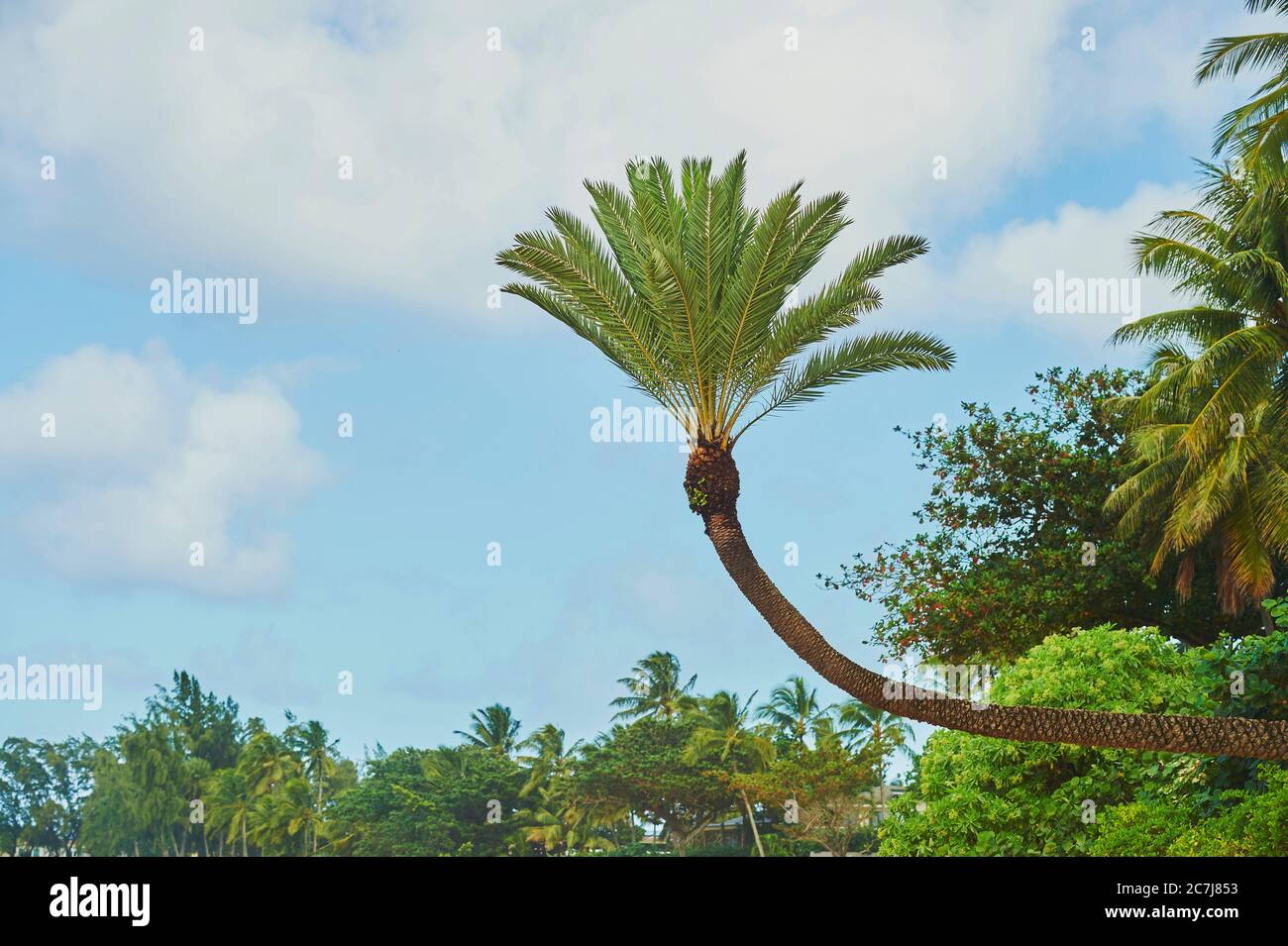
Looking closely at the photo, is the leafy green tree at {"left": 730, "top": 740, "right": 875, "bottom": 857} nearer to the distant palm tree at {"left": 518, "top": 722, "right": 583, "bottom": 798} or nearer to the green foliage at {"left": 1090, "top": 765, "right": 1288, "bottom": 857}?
the distant palm tree at {"left": 518, "top": 722, "right": 583, "bottom": 798}

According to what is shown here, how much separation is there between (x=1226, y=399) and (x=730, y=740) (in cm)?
4337

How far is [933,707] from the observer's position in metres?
12.5

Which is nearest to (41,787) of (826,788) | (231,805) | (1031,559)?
(231,805)

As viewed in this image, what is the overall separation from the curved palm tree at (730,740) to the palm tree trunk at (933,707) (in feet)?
161

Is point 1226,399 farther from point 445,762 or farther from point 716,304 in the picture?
point 445,762

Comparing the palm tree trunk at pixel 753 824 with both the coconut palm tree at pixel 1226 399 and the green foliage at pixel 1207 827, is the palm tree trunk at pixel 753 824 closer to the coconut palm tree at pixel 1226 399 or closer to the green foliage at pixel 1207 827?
the coconut palm tree at pixel 1226 399

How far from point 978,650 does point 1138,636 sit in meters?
9.51

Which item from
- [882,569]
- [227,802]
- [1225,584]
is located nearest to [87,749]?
[227,802]

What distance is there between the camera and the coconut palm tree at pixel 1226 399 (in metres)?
21.3

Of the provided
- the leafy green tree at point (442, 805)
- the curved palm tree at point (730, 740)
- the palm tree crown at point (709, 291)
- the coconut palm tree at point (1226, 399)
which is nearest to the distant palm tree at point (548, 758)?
the leafy green tree at point (442, 805)

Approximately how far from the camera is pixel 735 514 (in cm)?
1348
